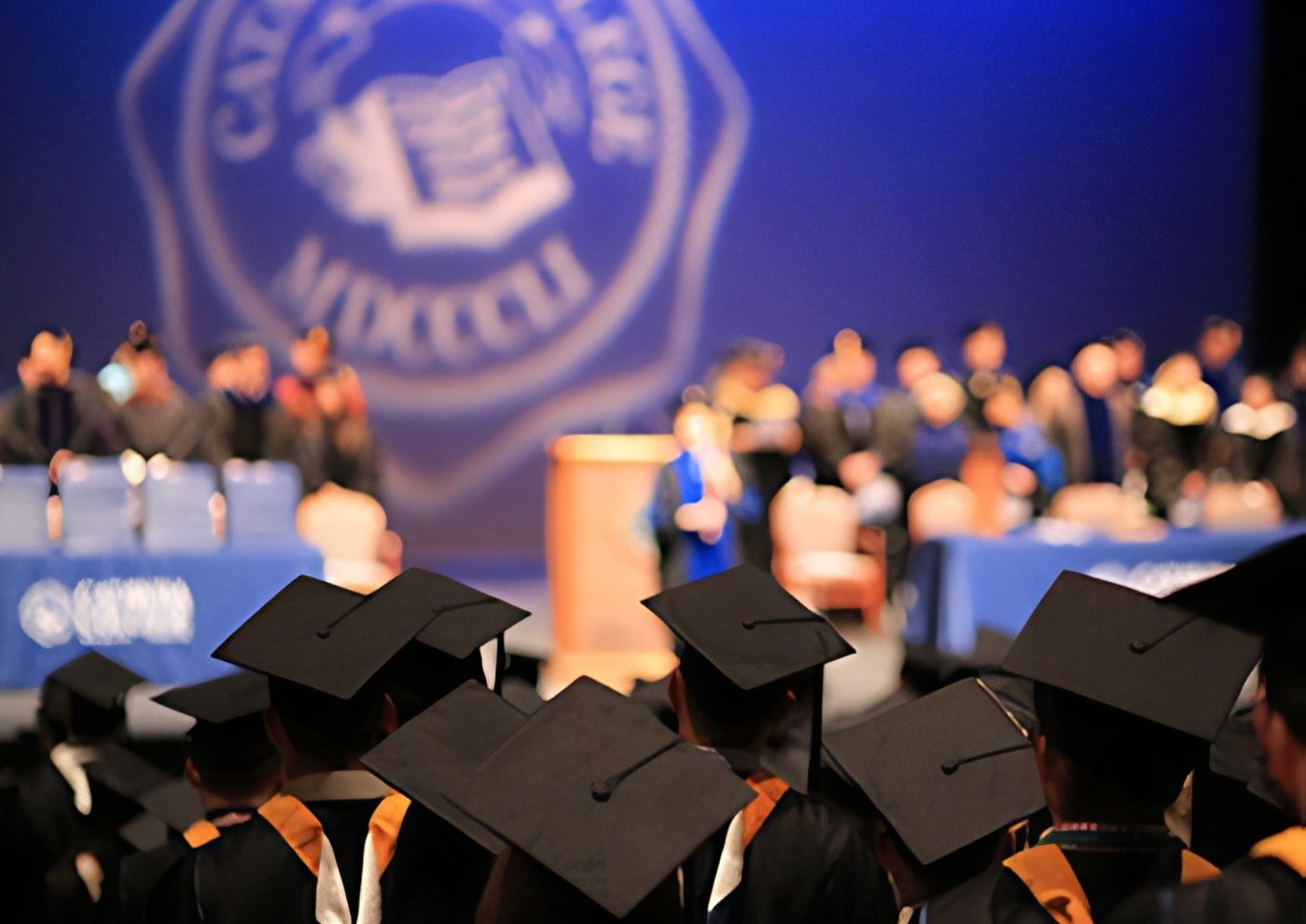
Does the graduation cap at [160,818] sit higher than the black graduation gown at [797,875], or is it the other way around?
the black graduation gown at [797,875]

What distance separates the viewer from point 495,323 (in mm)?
11117

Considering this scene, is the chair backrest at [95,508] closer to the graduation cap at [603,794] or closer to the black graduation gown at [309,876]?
the black graduation gown at [309,876]

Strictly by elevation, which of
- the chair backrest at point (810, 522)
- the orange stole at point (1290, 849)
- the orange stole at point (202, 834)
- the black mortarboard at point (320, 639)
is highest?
the orange stole at point (1290, 849)

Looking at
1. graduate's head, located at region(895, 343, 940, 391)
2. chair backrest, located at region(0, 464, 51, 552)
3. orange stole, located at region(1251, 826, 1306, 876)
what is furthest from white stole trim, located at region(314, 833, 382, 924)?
graduate's head, located at region(895, 343, 940, 391)

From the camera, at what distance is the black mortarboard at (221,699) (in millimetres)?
3070

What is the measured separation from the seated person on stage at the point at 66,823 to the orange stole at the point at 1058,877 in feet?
7.61

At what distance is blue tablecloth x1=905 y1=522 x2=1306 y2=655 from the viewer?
22.4 ft

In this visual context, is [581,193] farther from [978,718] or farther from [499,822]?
[499,822]

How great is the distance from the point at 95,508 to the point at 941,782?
190 inches

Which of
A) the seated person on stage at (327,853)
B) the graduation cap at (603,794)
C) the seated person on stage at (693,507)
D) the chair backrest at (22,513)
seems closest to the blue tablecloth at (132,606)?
the chair backrest at (22,513)

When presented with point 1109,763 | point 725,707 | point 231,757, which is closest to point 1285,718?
point 1109,763

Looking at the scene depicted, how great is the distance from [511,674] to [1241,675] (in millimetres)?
2197

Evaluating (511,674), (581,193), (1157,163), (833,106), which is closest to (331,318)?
(581,193)

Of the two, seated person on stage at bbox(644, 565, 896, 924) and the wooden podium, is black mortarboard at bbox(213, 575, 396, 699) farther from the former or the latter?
the wooden podium
